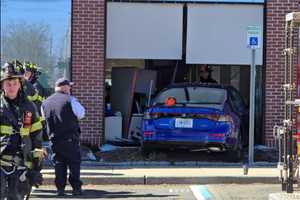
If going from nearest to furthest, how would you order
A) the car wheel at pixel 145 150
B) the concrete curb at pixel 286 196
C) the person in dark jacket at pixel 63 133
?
the concrete curb at pixel 286 196 < the person in dark jacket at pixel 63 133 < the car wheel at pixel 145 150

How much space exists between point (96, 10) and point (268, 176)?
5.20 m

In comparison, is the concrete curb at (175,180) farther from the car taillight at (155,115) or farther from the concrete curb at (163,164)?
the car taillight at (155,115)

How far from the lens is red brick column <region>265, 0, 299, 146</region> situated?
14672 mm

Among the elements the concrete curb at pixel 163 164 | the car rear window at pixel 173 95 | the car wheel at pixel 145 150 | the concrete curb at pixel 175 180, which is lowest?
the concrete curb at pixel 175 180

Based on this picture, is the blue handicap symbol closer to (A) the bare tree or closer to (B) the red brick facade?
(B) the red brick facade

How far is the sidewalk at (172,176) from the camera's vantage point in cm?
1143

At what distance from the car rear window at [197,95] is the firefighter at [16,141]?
21.9ft

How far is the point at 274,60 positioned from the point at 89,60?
3819 mm

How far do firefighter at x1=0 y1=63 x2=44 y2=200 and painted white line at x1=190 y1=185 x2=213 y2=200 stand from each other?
3.92 m

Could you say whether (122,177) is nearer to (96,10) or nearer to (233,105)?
(233,105)

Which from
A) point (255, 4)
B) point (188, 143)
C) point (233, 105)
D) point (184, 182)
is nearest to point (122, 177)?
point (184, 182)

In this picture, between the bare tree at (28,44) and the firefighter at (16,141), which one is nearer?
the firefighter at (16,141)

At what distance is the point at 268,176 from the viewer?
38.0 ft

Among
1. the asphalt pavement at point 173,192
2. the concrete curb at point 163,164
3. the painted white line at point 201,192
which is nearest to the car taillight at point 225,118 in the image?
the concrete curb at point 163,164
